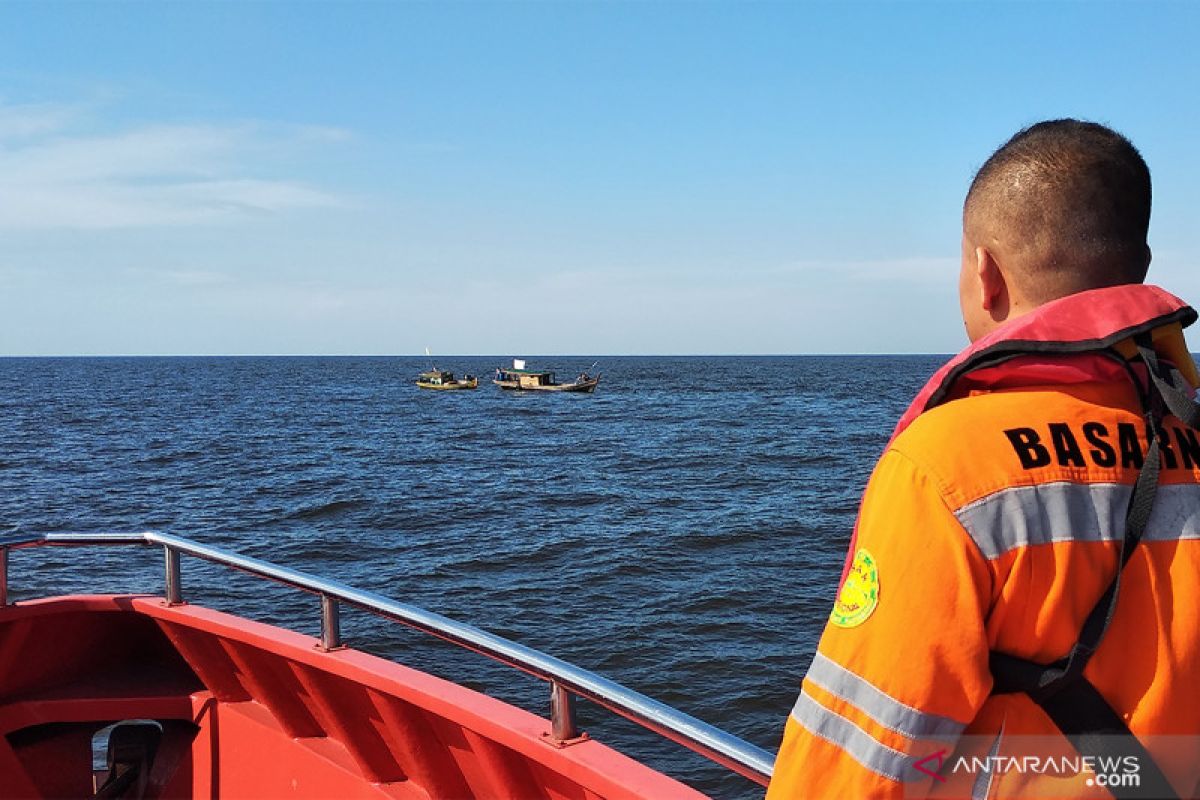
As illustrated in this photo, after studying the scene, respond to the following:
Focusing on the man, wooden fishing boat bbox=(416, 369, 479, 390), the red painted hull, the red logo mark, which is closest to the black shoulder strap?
the man

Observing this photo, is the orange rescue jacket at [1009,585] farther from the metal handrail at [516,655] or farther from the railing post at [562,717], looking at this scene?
the railing post at [562,717]

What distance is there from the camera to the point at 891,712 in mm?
1180

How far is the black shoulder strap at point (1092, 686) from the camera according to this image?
1191 millimetres

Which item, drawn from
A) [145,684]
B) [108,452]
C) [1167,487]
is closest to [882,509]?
[1167,487]

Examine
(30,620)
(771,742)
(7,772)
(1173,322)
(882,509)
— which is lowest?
(771,742)

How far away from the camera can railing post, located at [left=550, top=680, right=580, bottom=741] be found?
9.64ft

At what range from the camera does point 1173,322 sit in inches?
51.4

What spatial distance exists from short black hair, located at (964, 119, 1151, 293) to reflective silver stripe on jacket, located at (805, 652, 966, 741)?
0.62 m

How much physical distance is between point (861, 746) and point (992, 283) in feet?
2.24

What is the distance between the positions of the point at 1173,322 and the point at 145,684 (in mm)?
4705

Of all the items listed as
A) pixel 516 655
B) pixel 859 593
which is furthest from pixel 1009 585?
pixel 516 655

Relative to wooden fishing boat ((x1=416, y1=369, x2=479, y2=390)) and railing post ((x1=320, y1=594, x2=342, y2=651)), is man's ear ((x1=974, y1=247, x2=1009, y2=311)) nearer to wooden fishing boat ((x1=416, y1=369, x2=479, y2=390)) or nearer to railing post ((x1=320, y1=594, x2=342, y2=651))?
railing post ((x1=320, y1=594, x2=342, y2=651))

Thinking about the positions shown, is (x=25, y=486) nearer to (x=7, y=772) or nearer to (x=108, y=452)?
(x=108, y=452)

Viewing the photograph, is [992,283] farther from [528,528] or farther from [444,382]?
[444,382]
